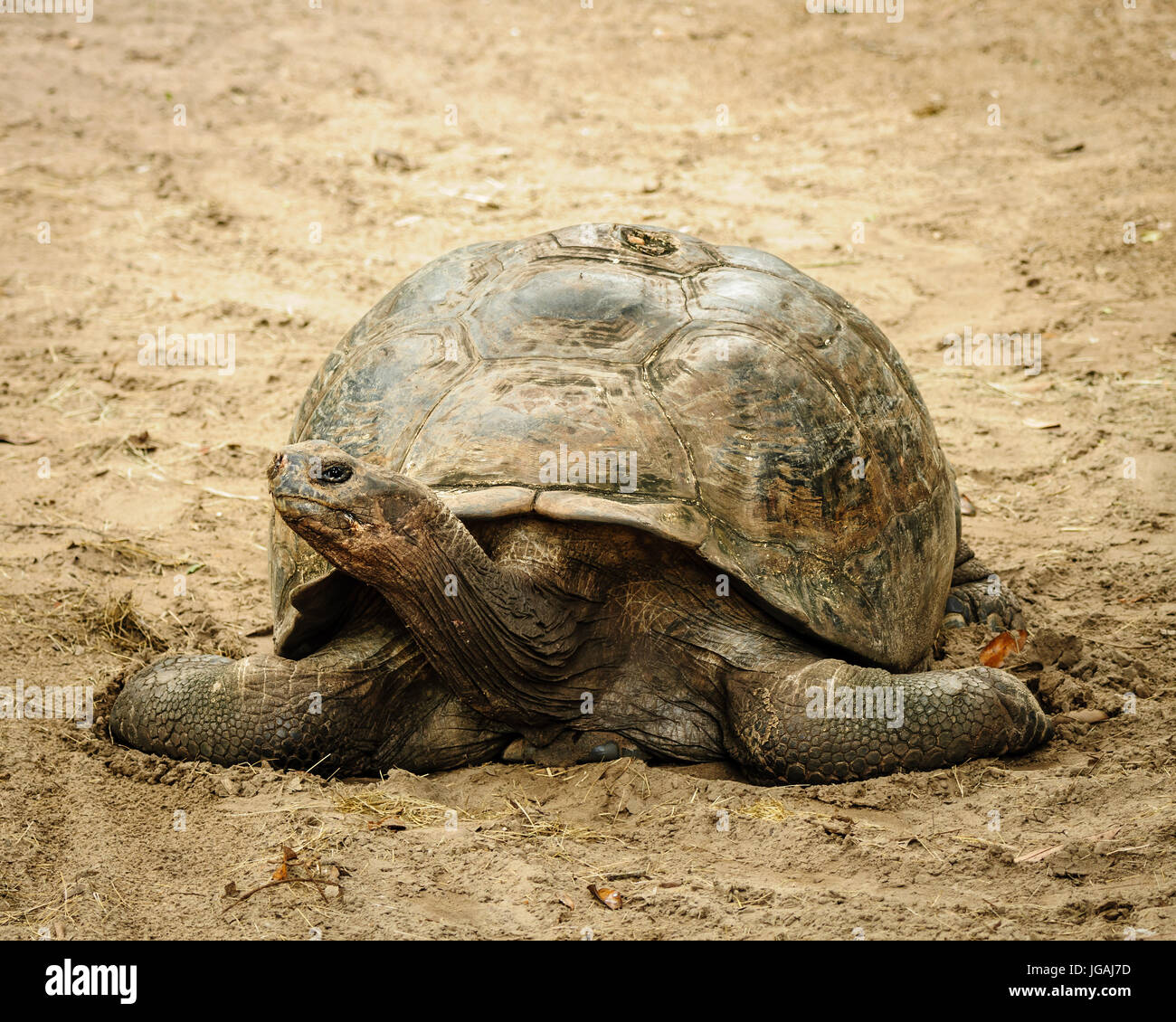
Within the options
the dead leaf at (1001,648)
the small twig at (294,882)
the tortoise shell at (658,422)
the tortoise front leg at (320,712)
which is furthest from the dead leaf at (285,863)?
the dead leaf at (1001,648)

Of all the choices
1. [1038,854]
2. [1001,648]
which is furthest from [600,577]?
[1001,648]

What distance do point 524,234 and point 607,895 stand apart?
6377 millimetres

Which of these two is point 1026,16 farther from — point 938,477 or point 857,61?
point 938,477

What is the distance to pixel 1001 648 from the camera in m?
4.51

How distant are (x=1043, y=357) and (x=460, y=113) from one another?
6026mm

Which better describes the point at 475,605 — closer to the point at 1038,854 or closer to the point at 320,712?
the point at 320,712

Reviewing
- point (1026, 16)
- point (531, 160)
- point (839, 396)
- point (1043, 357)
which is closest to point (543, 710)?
point (839, 396)

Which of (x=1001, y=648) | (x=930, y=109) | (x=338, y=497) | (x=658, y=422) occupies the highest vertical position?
(x=930, y=109)

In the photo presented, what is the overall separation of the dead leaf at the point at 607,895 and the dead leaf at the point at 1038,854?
1003 mm

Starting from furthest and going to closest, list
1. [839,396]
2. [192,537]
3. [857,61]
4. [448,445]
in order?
[857,61], [192,537], [839,396], [448,445]

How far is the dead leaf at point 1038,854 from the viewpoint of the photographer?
3.12 m

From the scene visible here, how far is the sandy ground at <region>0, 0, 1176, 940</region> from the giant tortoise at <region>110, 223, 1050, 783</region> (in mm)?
159

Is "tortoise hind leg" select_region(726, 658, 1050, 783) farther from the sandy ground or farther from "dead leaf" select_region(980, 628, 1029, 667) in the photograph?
"dead leaf" select_region(980, 628, 1029, 667)

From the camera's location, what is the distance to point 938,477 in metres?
4.51
